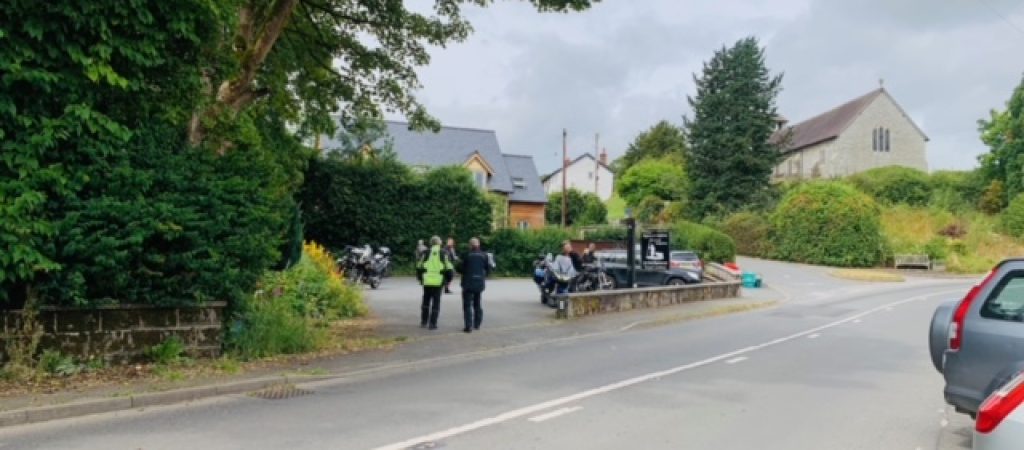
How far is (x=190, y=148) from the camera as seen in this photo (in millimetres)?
10312

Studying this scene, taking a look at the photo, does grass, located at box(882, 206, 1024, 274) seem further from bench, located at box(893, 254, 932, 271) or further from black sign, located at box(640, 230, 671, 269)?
black sign, located at box(640, 230, 671, 269)

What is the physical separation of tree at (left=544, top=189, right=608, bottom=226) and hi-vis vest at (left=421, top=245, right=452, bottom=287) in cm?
5222

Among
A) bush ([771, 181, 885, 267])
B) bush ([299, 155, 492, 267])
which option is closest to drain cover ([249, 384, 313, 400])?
bush ([299, 155, 492, 267])

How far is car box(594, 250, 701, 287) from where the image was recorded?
24297 mm

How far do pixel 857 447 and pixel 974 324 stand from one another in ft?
4.51

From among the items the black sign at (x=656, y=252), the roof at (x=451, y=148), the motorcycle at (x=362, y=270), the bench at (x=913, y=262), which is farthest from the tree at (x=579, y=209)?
the black sign at (x=656, y=252)

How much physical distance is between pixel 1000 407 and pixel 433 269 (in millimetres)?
11499

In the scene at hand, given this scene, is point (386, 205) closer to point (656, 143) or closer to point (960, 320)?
point (960, 320)

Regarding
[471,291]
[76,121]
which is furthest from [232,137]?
[471,291]

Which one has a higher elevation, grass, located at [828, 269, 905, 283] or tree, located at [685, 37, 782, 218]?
tree, located at [685, 37, 782, 218]

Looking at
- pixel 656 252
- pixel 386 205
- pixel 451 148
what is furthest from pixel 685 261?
pixel 451 148

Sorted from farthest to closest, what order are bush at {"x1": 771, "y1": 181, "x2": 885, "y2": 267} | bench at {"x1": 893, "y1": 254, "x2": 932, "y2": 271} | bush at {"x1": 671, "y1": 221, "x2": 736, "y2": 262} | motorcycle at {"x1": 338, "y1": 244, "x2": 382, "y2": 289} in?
bush at {"x1": 771, "y1": 181, "x2": 885, "y2": 267} → bench at {"x1": 893, "y1": 254, "x2": 932, "y2": 271} → bush at {"x1": 671, "y1": 221, "x2": 736, "y2": 262} → motorcycle at {"x1": 338, "y1": 244, "x2": 382, "y2": 289}

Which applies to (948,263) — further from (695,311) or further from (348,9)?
(348,9)

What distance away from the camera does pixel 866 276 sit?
123 ft
